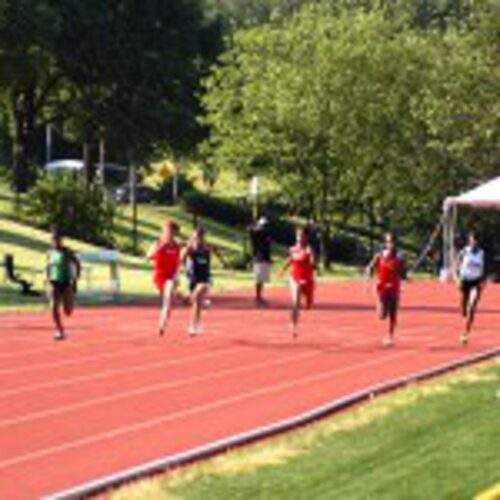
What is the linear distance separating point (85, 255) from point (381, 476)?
21303 millimetres

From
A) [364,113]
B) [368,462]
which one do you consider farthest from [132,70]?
[368,462]

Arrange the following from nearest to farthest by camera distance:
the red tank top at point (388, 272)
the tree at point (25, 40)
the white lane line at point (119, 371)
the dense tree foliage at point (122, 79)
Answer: the white lane line at point (119, 371), the red tank top at point (388, 272), the tree at point (25, 40), the dense tree foliage at point (122, 79)

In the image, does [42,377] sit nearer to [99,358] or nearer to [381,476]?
[99,358]

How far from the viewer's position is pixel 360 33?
177ft

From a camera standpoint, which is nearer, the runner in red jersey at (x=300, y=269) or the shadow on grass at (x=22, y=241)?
the runner in red jersey at (x=300, y=269)

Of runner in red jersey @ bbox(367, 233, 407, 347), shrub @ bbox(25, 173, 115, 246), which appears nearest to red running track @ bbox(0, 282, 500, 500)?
runner in red jersey @ bbox(367, 233, 407, 347)

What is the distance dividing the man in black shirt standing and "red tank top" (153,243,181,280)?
7.66 metres

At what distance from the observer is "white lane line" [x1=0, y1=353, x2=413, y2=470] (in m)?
12.0

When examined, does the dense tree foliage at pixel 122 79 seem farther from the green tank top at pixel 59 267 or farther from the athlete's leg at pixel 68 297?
the green tank top at pixel 59 267

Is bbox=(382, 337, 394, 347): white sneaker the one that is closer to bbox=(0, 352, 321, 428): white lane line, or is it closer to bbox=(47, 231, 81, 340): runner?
bbox=(0, 352, 321, 428): white lane line

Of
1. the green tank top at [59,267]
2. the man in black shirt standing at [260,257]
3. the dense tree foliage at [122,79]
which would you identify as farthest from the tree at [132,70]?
the green tank top at [59,267]

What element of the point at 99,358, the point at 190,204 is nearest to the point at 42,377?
the point at 99,358

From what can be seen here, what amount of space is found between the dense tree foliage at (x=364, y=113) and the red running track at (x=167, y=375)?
76.7 ft

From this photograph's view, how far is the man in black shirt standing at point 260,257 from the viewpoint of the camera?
30.1m
